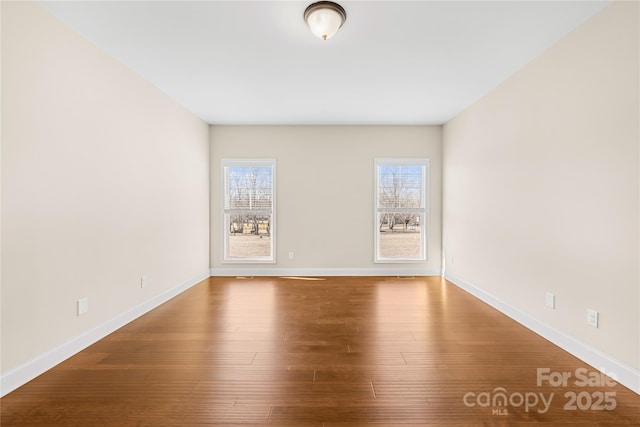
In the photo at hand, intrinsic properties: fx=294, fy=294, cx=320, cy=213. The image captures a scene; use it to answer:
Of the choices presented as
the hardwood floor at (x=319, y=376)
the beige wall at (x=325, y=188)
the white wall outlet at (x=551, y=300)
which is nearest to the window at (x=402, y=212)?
the beige wall at (x=325, y=188)

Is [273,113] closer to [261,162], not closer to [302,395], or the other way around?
[261,162]

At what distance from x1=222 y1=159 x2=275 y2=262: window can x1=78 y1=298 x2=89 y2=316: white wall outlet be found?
8.49 feet

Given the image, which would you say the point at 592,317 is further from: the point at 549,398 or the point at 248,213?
the point at 248,213

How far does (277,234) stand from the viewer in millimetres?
4992

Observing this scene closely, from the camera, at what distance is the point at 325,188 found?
16.4ft

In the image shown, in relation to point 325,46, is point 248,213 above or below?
below

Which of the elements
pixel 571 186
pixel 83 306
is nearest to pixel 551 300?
pixel 571 186

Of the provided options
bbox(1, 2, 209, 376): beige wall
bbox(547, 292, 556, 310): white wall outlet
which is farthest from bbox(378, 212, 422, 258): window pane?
bbox(1, 2, 209, 376): beige wall

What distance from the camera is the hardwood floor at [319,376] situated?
1641 millimetres

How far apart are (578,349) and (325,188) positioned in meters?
3.63

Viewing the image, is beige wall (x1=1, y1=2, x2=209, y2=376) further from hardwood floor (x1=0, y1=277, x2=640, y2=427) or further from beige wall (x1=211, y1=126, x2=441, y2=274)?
beige wall (x1=211, y1=126, x2=441, y2=274)

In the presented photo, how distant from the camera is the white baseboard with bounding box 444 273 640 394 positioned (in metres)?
1.90

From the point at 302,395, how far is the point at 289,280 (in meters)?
2.91

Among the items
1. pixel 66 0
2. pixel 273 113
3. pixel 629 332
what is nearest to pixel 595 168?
pixel 629 332
